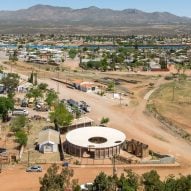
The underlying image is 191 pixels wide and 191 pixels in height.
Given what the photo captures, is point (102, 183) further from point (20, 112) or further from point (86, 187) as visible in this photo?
point (20, 112)

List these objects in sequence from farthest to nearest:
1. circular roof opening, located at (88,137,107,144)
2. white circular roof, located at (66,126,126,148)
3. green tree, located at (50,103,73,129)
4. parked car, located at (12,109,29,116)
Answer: parked car, located at (12,109,29,116) → green tree, located at (50,103,73,129) → circular roof opening, located at (88,137,107,144) → white circular roof, located at (66,126,126,148)

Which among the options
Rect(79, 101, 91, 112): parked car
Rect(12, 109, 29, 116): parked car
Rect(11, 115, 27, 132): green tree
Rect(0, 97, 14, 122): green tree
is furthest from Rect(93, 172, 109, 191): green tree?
Rect(79, 101, 91, 112): parked car

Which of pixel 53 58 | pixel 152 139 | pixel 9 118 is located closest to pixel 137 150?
pixel 152 139

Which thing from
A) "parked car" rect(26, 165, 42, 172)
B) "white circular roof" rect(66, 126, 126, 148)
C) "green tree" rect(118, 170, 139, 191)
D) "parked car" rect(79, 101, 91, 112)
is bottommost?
"parked car" rect(26, 165, 42, 172)

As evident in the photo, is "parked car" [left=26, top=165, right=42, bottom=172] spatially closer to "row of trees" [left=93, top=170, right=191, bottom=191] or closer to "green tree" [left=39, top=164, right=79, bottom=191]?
"green tree" [left=39, top=164, right=79, bottom=191]

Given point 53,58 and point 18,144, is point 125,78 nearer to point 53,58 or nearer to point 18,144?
point 53,58

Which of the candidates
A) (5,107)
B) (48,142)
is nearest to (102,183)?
(48,142)

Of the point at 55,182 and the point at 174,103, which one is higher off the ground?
the point at 55,182
